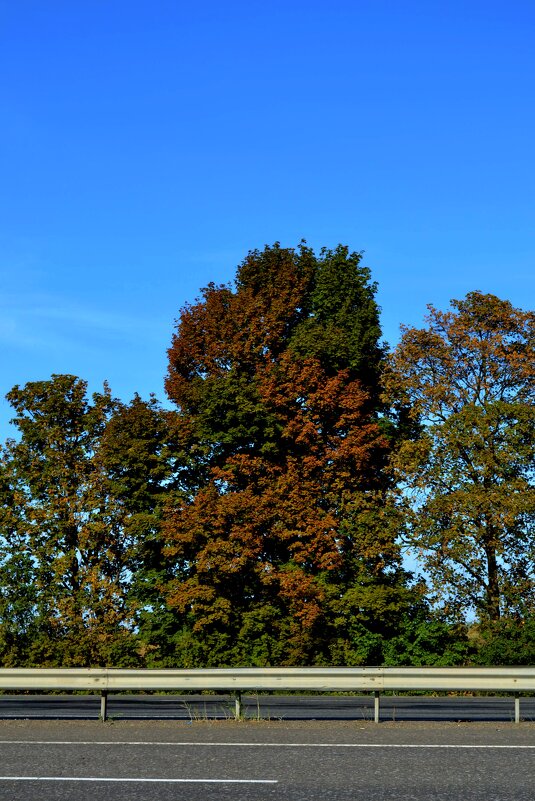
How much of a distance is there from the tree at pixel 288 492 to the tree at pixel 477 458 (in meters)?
1.66

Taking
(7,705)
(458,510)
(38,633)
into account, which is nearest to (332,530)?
(458,510)

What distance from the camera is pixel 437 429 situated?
105 feet

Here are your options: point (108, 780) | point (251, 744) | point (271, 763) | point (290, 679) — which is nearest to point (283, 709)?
point (290, 679)

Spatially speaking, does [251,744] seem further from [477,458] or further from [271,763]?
[477,458]

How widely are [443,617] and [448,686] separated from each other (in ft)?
59.6

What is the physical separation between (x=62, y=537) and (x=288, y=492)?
8758 millimetres

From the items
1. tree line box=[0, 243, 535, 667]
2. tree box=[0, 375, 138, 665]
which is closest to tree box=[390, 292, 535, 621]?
tree line box=[0, 243, 535, 667]

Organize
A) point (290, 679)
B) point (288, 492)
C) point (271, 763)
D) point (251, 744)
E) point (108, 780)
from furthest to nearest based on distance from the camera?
1. point (288, 492)
2. point (290, 679)
3. point (251, 744)
4. point (271, 763)
5. point (108, 780)

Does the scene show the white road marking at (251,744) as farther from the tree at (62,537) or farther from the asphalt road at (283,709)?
the tree at (62,537)

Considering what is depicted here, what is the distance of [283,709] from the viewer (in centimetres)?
1839

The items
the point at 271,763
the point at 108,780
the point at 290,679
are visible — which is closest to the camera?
the point at 108,780

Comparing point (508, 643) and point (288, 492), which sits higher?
point (288, 492)

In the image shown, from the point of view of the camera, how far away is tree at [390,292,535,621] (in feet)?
100

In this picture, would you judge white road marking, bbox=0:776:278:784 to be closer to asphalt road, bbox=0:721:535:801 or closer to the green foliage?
asphalt road, bbox=0:721:535:801
